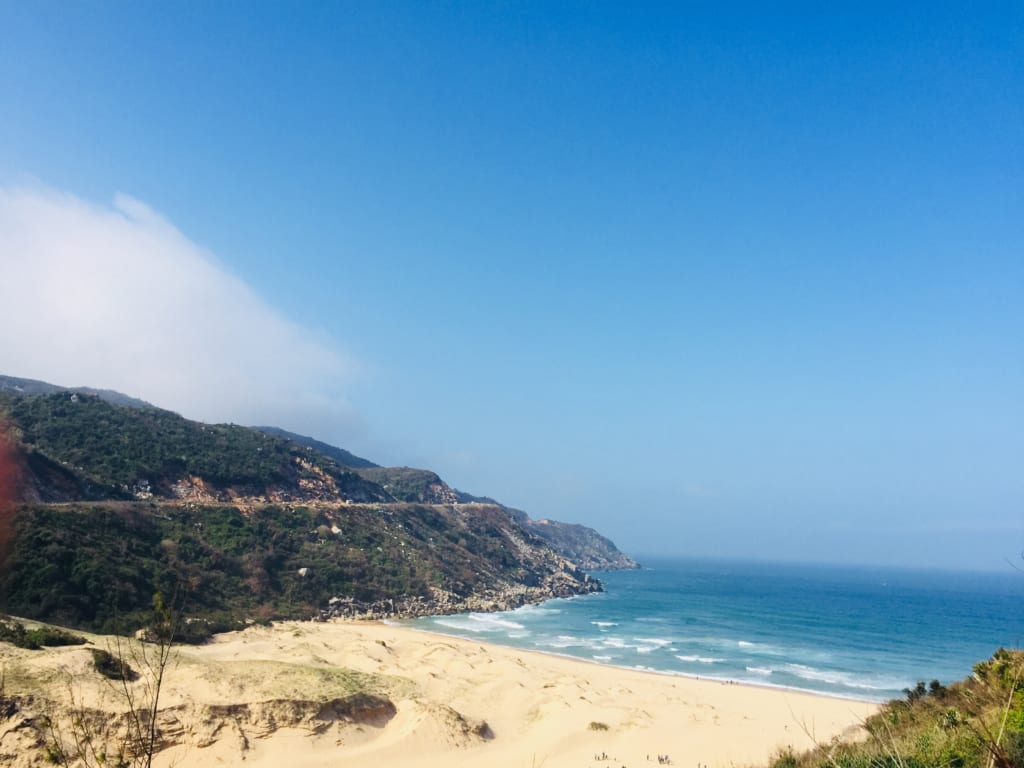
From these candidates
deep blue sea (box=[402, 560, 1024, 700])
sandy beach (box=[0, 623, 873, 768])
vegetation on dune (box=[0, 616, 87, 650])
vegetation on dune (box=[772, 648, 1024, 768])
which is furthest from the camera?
deep blue sea (box=[402, 560, 1024, 700])

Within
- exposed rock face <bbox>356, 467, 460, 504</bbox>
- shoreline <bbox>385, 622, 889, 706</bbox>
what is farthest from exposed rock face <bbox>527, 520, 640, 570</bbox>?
shoreline <bbox>385, 622, 889, 706</bbox>

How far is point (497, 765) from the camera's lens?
17.4 meters

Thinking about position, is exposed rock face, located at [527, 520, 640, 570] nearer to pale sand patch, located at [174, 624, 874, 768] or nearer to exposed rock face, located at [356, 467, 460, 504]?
exposed rock face, located at [356, 467, 460, 504]

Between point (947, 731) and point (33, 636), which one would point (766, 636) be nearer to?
point (947, 731)

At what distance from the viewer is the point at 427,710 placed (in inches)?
766

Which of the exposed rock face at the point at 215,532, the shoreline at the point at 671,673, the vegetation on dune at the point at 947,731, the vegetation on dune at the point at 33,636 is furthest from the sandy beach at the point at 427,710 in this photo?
the exposed rock face at the point at 215,532

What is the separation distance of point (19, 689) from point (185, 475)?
134 feet

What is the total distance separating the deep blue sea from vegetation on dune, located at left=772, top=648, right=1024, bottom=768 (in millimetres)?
18184

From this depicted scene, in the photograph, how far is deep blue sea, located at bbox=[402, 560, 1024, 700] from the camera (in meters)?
36.3

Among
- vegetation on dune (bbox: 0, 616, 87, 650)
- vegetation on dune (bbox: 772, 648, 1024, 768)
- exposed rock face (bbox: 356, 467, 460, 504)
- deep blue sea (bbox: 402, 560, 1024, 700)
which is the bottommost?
deep blue sea (bbox: 402, 560, 1024, 700)

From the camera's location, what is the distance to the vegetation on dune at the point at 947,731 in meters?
7.09

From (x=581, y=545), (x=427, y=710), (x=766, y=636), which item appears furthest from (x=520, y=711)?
(x=581, y=545)

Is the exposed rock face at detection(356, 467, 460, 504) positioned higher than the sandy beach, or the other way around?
the exposed rock face at detection(356, 467, 460, 504)

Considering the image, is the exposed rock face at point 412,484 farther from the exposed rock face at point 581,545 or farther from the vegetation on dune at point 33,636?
the vegetation on dune at point 33,636
